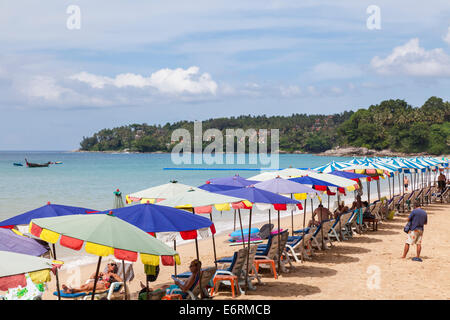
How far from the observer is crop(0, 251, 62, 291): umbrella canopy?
15.6 feet

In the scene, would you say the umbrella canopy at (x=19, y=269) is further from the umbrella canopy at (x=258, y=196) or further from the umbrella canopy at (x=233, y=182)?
the umbrella canopy at (x=233, y=182)

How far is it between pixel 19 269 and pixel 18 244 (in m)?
1.88

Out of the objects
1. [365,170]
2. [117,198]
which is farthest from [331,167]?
[117,198]

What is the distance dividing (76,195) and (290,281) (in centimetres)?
3804

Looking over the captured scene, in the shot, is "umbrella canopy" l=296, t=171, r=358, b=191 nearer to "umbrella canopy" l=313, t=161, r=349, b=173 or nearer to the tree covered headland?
"umbrella canopy" l=313, t=161, r=349, b=173

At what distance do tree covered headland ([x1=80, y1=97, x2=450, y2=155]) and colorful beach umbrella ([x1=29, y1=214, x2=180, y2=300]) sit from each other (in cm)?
12434

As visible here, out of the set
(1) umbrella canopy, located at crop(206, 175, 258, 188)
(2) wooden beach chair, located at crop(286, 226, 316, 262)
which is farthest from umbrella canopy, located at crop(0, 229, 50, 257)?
(1) umbrella canopy, located at crop(206, 175, 258, 188)

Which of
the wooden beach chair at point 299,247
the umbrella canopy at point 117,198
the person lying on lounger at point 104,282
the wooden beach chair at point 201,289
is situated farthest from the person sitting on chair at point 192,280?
the umbrella canopy at point 117,198

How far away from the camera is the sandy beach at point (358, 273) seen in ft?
27.9

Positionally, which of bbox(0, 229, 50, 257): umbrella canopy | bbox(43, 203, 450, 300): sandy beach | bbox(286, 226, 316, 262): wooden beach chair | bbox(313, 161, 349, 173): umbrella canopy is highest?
bbox(313, 161, 349, 173): umbrella canopy

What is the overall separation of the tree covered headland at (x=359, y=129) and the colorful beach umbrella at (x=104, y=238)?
4895 inches

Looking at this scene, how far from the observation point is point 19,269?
482 cm

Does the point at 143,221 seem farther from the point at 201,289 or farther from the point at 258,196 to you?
the point at 258,196
